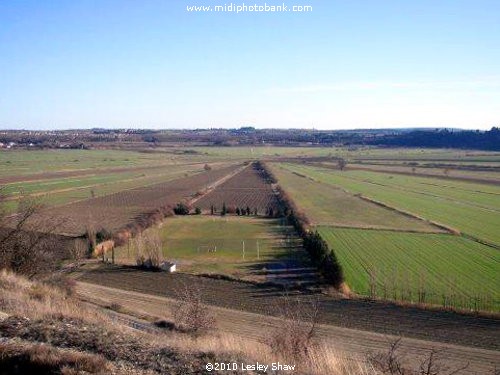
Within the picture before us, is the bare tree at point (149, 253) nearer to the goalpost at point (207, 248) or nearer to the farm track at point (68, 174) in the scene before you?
the goalpost at point (207, 248)

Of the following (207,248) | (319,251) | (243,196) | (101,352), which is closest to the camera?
(101,352)

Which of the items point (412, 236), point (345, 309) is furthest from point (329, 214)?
point (345, 309)

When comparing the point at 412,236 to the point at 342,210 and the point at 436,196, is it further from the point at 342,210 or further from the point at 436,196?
the point at 436,196

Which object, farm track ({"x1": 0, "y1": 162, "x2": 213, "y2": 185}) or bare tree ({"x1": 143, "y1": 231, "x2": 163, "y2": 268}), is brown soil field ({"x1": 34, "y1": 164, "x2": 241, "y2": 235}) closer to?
bare tree ({"x1": 143, "y1": 231, "x2": 163, "y2": 268})

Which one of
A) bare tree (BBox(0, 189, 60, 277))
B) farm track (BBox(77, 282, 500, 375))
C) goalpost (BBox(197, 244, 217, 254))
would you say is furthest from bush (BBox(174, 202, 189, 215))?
bare tree (BBox(0, 189, 60, 277))

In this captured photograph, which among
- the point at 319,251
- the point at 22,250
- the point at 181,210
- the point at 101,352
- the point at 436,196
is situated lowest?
the point at 436,196

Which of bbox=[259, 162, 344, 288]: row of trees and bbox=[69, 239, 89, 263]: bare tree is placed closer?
bbox=[259, 162, 344, 288]: row of trees

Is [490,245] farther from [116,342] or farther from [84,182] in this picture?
[84,182]

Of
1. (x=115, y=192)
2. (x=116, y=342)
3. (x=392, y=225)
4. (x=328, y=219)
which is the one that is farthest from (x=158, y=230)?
(x=116, y=342)
